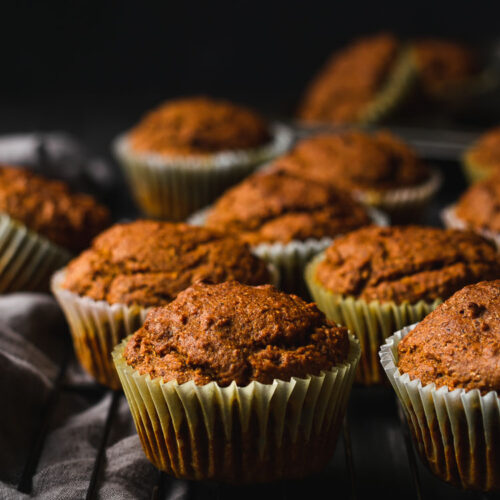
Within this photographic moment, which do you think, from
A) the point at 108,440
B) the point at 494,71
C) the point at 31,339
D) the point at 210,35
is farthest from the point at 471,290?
the point at 210,35

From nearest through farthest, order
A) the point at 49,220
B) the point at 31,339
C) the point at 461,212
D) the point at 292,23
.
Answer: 1. the point at 31,339
2. the point at 49,220
3. the point at 461,212
4. the point at 292,23

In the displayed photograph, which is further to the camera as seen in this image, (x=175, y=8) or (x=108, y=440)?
(x=175, y=8)

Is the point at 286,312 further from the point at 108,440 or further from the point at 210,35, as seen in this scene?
the point at 210,35

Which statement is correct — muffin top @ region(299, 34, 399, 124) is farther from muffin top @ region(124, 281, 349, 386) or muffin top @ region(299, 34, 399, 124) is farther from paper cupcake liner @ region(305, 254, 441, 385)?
muffin top @ region(124, 281, 349, 386)

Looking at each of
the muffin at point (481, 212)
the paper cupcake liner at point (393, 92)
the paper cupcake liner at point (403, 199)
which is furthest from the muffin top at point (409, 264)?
the paper cupcake liner at point (393, 92)

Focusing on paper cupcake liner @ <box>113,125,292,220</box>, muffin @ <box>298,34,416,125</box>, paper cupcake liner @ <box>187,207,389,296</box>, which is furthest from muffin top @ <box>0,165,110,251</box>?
muffin @ <box>298,34,416,125</box>

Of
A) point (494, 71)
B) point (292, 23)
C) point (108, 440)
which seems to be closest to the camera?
point (108, 440)

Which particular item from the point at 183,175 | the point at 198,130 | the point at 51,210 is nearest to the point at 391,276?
the point at 51,210
